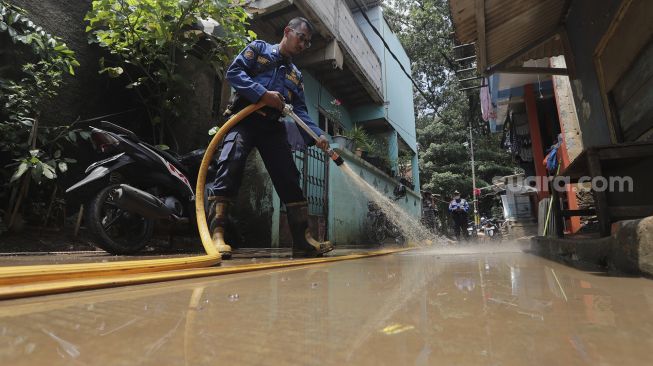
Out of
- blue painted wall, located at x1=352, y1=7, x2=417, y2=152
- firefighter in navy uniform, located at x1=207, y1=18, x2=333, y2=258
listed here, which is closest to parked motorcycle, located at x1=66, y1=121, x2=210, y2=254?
firefighter in navy uniform, located at x1=207, y1=18, x2=333, y2=258

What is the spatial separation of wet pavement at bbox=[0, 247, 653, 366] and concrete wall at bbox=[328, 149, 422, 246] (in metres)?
5.43

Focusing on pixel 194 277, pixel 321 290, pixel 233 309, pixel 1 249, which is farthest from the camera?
pixel 1 249

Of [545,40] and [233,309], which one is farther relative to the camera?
[545,40]

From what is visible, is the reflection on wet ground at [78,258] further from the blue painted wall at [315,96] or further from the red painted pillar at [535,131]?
the red painted pillar at [535,131]

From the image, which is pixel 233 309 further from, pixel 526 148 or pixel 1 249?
pixel 526 148

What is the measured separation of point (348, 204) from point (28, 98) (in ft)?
17.7

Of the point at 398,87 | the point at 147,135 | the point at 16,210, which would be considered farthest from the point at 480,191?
the point at 16,210

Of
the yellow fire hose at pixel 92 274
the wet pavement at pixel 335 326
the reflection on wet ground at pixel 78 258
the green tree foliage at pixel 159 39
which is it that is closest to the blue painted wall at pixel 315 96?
the green tree foliage at pixel 159 39

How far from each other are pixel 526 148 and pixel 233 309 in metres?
11.4

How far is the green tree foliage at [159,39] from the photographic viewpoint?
12.9 feet

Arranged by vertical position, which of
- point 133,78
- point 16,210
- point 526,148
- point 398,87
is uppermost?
point 398,87

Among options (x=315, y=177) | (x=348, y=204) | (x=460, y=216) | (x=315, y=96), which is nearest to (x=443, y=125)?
(x=460, y=216)

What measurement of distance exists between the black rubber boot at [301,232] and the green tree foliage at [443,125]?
1971 centimetres

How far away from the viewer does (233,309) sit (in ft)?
3.14
